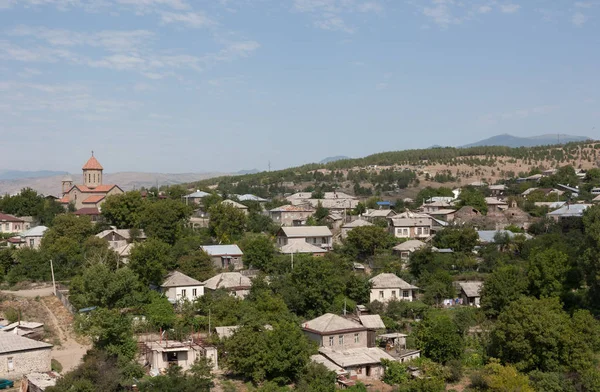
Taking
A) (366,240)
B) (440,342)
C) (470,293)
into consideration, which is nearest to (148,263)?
(366,240)

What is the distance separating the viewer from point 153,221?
1577 inches

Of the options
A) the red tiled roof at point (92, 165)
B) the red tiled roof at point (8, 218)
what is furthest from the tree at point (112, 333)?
the red tiled roof at point (92, 165)

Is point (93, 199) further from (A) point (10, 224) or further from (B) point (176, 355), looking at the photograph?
(B) point (176, 355)

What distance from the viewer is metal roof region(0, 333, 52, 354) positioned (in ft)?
76.6

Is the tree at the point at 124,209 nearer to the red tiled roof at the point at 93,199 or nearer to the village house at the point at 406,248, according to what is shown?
the red tiled roof at the point at 93,199

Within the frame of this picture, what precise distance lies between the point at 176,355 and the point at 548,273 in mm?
17024

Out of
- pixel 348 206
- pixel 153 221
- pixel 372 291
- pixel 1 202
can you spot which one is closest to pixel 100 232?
pixel 153 221

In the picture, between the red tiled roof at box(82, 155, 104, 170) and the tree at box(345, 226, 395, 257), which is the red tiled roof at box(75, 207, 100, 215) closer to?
the red tiled roof at box(82, 155, 104, 170)

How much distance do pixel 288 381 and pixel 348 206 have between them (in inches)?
1373

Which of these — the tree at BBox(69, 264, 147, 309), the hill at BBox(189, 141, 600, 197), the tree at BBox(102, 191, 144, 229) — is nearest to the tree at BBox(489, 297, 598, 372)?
the tree at BBox(69, 264, 147, 309)

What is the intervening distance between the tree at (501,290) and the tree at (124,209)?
23.2m

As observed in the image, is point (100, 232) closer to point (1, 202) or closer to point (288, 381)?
point (1, 202)

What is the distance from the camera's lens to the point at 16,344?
23734 millimetres

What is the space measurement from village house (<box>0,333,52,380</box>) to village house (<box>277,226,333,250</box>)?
67.2 ft
